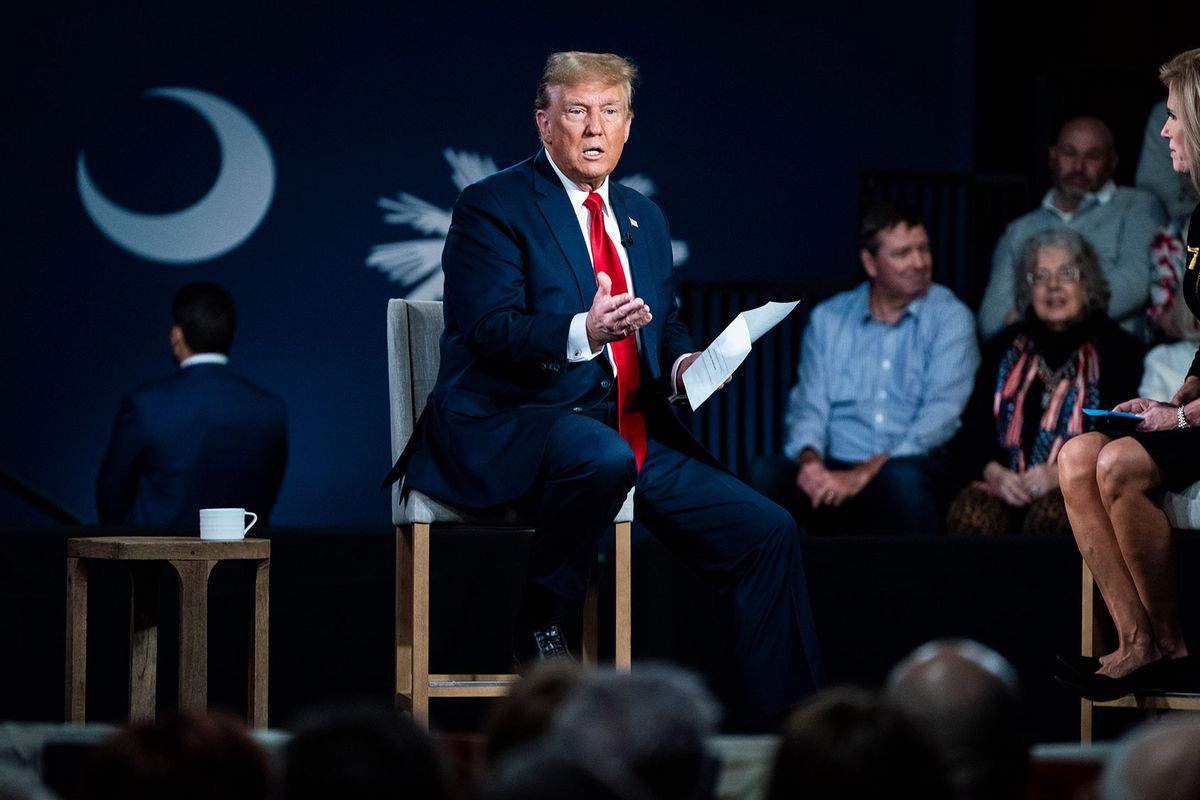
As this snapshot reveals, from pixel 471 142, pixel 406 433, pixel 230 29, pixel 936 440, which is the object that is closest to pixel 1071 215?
→ pixel 936 440

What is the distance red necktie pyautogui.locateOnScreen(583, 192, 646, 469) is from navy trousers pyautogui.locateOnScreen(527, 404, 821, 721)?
38 mm

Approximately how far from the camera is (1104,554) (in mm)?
2971

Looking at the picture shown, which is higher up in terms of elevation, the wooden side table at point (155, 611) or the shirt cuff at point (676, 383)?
the shirt cuff at point (676, 383)

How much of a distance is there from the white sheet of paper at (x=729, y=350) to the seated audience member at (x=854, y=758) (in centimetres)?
153

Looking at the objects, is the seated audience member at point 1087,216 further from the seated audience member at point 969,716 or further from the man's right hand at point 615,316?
the seated audience member at point 969,716

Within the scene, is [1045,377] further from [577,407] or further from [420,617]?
[420,617]

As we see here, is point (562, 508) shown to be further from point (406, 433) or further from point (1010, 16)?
point (1010, 16)

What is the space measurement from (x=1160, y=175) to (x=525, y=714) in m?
4.36

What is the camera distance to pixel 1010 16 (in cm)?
634

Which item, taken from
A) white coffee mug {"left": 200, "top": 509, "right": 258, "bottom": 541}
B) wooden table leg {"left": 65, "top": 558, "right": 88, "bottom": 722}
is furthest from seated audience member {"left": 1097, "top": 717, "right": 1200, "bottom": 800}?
wooden table leg {"left": 65, "top": 558, "right": 88, "bottom": 722}

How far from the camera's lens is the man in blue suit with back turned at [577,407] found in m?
2.85

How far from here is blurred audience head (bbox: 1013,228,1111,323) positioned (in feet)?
14.6

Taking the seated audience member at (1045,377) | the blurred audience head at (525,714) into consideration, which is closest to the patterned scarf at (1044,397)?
the seated audience member at (1045,377)

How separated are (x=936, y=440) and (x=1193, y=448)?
1.84 metres
